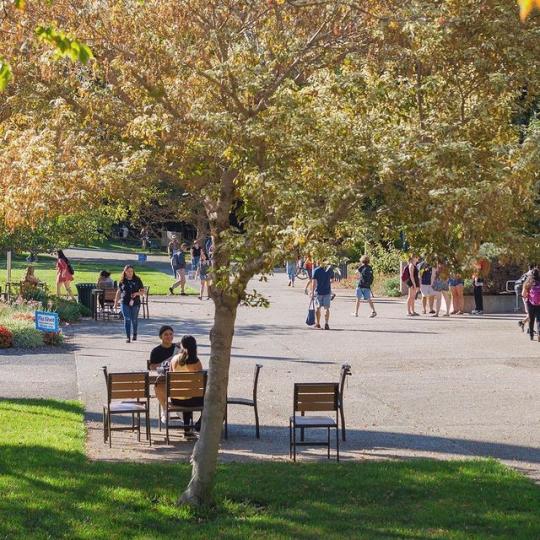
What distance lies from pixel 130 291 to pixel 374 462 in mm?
11957

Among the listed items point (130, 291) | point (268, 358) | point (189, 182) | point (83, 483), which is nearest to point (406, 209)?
point (189, 182)

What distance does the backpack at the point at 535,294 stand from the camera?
24.3 meters

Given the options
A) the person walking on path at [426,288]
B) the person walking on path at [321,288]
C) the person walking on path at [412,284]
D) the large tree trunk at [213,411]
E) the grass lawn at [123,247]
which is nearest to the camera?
the large tree trunk at [213,411]

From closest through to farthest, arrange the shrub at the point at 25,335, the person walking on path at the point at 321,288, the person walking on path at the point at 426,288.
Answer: the shrub at the point at 25,335, the person walking on path at the point at 321,288, the person walking on path at the point at 426,288

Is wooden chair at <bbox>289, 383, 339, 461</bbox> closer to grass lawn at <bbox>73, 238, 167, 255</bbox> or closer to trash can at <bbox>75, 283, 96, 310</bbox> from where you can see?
trash can at <bbox>75, 283, 96, 310</bbox>

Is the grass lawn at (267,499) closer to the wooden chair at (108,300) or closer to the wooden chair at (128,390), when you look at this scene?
the wooden chair at (128,390)

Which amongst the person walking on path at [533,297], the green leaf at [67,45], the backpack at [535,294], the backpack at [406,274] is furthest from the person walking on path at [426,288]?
the green leaf at [67,45]

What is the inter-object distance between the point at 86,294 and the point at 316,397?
17073 mm

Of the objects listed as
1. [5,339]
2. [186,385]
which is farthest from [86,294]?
[186,385]

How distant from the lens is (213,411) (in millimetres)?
10945

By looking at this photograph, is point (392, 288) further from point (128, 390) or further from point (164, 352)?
point (128, 390)

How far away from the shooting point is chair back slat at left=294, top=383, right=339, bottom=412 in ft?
44.7

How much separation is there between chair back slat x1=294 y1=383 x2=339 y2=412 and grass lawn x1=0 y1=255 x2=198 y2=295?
24.9m

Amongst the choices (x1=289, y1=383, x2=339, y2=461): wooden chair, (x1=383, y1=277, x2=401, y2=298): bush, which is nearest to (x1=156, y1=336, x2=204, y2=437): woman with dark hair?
(x1=289, y1=383, x2=339, y2=461): wooden chair
